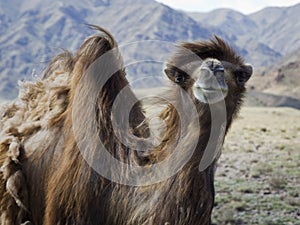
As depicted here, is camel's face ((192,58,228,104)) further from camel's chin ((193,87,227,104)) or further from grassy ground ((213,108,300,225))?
grassy ground ((213,108,300,225))

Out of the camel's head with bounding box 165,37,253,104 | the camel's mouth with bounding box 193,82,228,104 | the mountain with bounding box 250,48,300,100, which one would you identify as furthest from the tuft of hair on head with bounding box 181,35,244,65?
the mountain with bounding box 250,48,300,100

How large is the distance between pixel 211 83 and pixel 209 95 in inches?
3.7

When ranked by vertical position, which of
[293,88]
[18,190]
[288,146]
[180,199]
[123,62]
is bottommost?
[293,88]

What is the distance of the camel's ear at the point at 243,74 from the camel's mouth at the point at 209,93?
0.34 meters

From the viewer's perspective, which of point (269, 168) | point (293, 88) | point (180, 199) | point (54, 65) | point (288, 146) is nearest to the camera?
point (180, 199)

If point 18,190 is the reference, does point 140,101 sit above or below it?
above

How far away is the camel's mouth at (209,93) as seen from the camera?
3885 mm

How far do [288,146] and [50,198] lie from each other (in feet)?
61.6

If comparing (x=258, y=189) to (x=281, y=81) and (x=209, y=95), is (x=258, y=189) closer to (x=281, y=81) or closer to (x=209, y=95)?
(x=209, y=95)

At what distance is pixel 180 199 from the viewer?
401 centimetres

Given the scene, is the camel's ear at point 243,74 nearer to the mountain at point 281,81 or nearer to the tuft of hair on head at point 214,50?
the tuft of hair on head at point 214,50

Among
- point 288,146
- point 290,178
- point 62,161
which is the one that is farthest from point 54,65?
point 288,146

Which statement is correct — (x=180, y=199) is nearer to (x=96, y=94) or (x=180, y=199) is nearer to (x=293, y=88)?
(x=96, y=94)

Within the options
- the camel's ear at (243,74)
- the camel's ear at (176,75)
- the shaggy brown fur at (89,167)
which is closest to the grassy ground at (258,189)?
the shaggy brown fur at (89,167)
